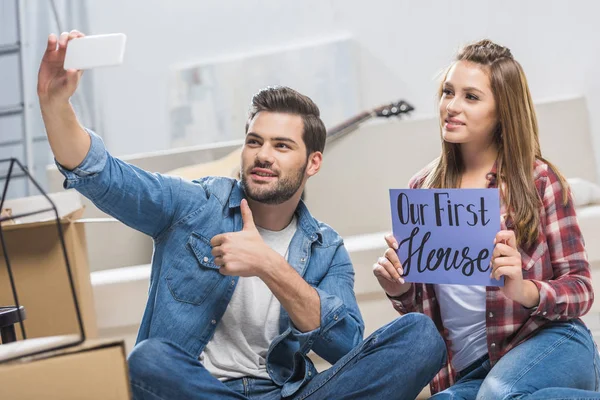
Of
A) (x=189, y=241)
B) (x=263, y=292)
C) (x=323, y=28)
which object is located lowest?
(x=263, y=292)

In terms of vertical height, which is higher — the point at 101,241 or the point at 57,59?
the point at 57,59

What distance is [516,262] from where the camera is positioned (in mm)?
1342

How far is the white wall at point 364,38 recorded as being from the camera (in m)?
3.68

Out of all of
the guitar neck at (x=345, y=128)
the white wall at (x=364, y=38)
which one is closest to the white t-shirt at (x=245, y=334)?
the guitar neck at (x=345, y=128)

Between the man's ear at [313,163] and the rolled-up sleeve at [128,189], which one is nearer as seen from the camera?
the rolled-up sleeve at [128,189]

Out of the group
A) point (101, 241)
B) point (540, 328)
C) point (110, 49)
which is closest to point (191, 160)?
point (101, 241)

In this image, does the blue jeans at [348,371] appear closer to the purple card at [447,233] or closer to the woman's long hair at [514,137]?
the purple card at [447,233]

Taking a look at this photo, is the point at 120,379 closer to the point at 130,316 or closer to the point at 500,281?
the point at 500,281

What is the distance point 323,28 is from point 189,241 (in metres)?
2.58

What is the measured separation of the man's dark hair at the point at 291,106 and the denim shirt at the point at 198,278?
0.56ft

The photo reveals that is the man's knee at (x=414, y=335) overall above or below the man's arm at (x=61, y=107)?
below

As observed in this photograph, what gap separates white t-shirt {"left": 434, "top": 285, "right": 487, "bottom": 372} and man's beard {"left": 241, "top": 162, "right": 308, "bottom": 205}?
13.1 inches

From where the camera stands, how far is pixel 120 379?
3.10 feet

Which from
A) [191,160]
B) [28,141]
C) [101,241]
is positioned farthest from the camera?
[28,141]
